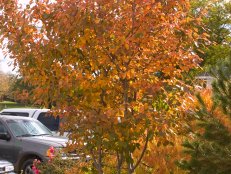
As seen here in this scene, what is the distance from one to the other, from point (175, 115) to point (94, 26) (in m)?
1.34

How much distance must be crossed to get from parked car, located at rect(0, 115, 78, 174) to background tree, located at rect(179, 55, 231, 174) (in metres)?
6.07

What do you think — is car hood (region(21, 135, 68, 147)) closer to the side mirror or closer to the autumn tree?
the side mirror

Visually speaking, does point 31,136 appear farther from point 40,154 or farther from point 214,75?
point 214,75

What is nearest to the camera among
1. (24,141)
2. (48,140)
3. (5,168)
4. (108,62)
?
(108,62)

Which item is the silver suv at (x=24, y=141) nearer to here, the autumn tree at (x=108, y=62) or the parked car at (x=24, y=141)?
the parked car at (x=24, y=141)

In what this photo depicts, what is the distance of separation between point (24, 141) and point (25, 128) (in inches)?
29.4

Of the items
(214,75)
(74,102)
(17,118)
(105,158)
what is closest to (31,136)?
(17,118)

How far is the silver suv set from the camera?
1095 cm

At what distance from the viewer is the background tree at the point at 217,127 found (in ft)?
15.2

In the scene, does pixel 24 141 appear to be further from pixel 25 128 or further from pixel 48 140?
pixel 25 128

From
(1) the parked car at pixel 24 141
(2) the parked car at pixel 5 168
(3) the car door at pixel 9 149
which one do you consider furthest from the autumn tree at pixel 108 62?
(3) the car door at pixel 9 149

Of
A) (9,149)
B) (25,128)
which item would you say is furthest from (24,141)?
(25,128)

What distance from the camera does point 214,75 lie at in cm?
474

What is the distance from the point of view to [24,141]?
11.3m
